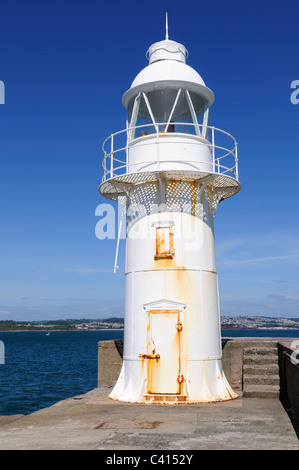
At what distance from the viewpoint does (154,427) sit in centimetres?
872

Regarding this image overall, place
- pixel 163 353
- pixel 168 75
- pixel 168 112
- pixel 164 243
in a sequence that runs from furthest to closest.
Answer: pixel 168 112 < pixel 168 75 < pixel 164 243 < pixel 163 353

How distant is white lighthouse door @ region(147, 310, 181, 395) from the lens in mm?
11758

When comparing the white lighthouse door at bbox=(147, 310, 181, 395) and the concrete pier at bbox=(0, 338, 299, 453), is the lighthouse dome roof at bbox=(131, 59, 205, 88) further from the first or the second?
the concrete pier at bbox=(0, 338, 299, 453)

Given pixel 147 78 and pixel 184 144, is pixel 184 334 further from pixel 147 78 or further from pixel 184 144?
pixel 147 78

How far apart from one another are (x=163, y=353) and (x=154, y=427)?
327 centimetres

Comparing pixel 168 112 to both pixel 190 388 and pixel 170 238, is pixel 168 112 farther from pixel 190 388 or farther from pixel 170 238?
pixel 190 388

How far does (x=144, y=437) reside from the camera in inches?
309

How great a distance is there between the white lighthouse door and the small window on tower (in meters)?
1.49

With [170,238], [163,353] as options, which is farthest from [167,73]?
[163,353]

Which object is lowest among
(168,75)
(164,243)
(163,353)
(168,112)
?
(163,353)

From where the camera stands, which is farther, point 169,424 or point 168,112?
point 168,112

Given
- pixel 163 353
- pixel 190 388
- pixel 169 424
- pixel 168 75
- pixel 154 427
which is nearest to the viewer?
pixel 154 427

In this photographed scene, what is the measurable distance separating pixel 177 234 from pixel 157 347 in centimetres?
305

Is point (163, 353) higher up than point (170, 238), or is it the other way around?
point (170, 238)
